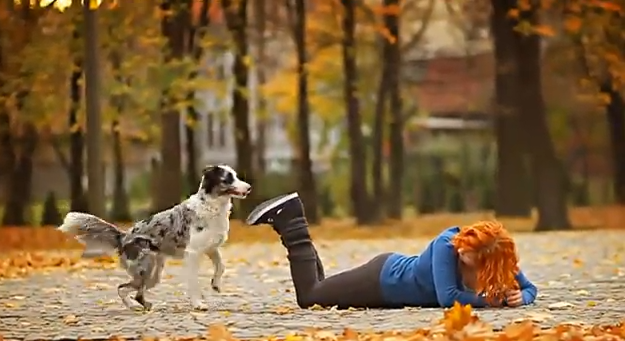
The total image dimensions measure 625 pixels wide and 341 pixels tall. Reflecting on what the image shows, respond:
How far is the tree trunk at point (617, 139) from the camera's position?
2186cm

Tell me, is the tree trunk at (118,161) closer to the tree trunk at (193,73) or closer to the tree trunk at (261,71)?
the tree trunk at (193,73)

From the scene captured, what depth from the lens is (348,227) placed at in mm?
21469

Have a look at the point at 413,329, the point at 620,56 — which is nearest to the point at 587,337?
the point at 413,329

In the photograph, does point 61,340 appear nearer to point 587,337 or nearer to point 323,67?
point 587,337

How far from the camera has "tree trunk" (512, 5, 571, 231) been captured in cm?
1964

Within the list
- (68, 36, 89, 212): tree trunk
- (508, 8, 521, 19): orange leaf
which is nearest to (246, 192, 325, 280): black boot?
(508, 8, 521, 19): orange leaf

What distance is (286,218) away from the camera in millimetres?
7598

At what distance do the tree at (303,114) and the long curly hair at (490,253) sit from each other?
48.3 feet

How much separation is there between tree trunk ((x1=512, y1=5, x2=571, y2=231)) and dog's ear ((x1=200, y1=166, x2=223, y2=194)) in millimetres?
12535

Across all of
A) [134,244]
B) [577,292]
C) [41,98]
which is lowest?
[577,292]

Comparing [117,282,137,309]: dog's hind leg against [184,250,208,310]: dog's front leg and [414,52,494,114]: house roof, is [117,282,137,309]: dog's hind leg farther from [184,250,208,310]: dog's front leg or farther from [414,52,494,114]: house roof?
[414,52,494,114]: house roof

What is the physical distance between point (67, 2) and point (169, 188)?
3905mm

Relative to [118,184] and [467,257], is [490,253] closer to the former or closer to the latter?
[467,257]

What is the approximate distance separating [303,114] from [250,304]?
45.6ft
